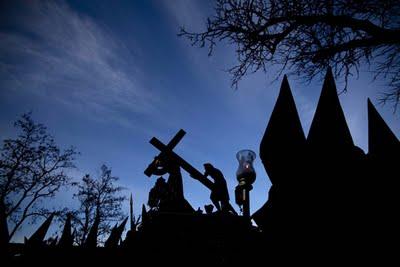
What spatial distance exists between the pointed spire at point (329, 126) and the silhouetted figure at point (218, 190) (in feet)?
18.8

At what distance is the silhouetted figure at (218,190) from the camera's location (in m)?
6.59

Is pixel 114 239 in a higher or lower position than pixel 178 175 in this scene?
lower

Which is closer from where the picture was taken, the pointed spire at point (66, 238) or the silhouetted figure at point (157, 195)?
the pointed spire at point (66, 238)

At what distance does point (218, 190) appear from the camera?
6.70m

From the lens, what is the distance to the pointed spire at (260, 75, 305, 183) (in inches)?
48.6

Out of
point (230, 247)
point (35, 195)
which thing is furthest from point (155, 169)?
point (35, 195)

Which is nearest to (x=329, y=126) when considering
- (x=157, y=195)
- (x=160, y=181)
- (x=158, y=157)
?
(x=157, y=195)

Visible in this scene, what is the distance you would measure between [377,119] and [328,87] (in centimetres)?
59

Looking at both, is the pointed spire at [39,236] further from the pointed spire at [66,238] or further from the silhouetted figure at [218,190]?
the silhouetted figure at [218,190]

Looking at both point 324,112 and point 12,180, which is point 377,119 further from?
point 12,180

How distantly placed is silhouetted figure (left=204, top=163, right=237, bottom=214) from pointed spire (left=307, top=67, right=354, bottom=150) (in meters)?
5.73

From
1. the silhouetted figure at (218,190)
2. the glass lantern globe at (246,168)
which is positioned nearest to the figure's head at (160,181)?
the silhouetted figure at (218,190)

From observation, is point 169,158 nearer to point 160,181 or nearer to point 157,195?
point 160,181

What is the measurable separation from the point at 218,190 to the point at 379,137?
5595 millimetres
